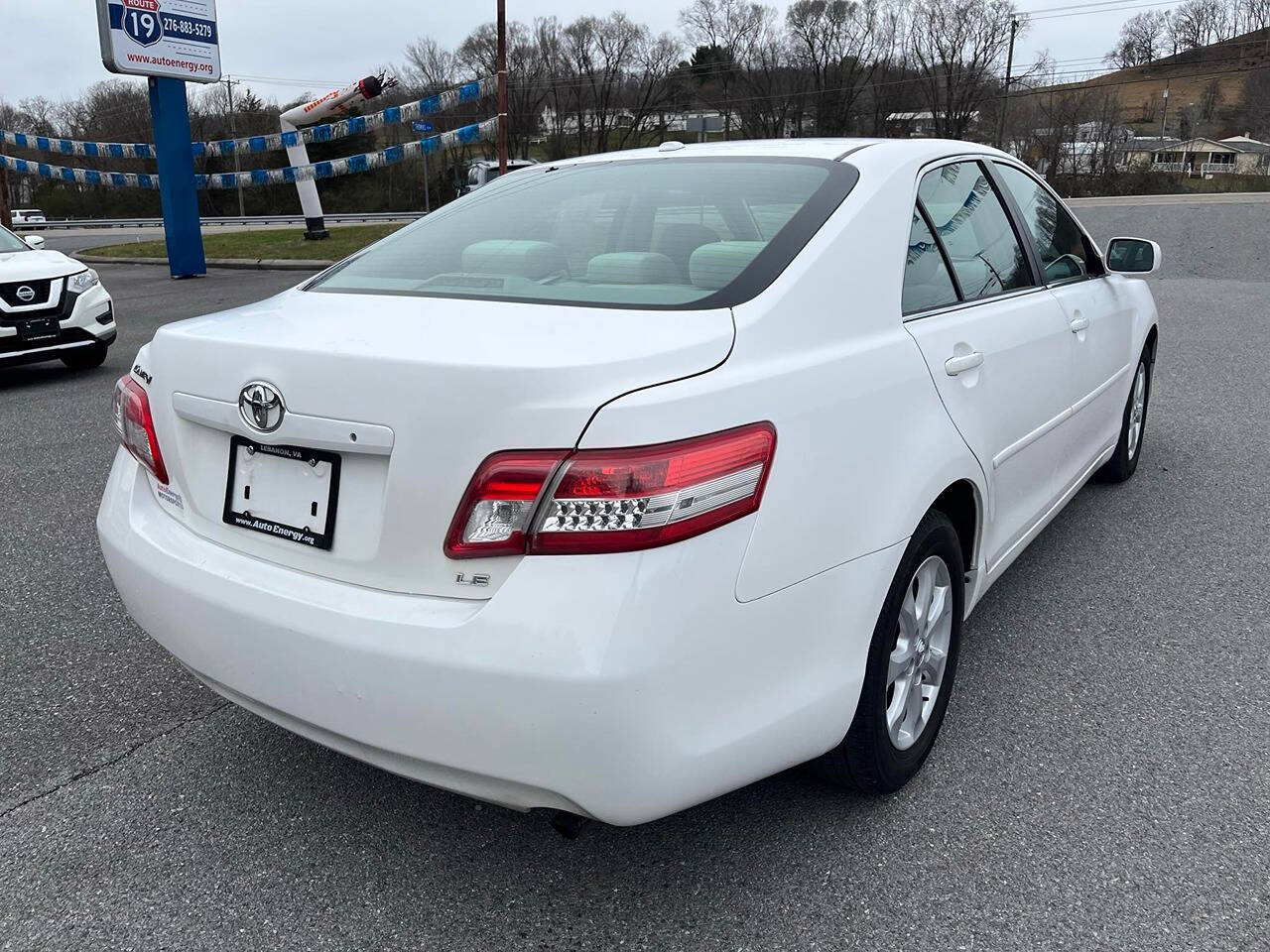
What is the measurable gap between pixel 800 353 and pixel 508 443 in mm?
666

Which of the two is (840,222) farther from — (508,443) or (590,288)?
(508,443)

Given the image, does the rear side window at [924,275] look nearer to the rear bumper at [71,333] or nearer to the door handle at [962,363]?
the door handle at [962,363]

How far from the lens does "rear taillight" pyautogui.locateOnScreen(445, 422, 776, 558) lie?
1719 mm

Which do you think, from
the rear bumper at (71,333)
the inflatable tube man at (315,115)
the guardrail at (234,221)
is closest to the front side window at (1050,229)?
the rear bumper at (71,333)

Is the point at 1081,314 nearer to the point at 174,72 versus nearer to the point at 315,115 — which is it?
the point at 174,72

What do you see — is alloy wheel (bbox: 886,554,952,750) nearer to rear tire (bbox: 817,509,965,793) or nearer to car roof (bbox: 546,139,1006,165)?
rear tire (bbox: 817,509,965,793)

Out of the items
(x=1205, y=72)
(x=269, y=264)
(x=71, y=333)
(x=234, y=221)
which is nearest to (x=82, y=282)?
(x=71, y=333)

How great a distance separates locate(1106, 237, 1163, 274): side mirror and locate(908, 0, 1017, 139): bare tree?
68.2 m

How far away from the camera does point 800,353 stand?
2059 mm

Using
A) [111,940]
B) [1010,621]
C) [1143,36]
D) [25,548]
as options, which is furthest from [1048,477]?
[1143,36]

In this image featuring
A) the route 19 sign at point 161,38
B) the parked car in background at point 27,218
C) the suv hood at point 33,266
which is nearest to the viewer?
the suv hood at point 33,266

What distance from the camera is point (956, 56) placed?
69.7 meters

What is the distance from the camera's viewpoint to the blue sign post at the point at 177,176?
62.7 ft

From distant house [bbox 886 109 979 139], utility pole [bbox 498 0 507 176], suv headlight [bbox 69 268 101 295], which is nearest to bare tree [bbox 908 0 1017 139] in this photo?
distant house [bbox 886 109 979 139]
